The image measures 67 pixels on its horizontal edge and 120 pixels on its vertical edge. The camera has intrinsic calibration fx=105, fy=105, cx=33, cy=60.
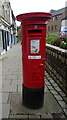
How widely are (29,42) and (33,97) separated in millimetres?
1321

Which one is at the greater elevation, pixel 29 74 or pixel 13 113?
pixel 29 74

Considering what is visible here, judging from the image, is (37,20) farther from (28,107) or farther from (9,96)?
(9,96)

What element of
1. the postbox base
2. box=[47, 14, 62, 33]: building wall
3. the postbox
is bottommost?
the postbox base

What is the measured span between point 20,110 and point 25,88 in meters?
0.55

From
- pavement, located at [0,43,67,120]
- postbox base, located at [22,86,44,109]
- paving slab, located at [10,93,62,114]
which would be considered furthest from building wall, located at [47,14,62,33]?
postbox base, located at [22,86,44,109]

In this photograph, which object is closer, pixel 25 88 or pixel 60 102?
pixel 25 88

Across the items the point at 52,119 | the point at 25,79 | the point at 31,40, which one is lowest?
the point at 52,119

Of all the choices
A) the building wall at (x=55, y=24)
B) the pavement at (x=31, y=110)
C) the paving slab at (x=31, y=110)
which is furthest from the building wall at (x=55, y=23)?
the paving slab at (x=31, y=110)

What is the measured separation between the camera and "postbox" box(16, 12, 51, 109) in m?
2.18

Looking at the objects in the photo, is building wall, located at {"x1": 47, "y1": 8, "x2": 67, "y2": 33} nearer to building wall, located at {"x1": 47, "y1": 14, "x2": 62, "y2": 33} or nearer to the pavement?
building wall, located at {"x1": 47, "y1": 14, "x2": 62, "y2": 33}

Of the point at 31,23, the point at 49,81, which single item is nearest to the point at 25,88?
the point at 31,23

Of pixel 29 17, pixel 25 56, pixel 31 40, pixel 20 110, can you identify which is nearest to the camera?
pixel 29 17

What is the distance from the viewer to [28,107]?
8.73 feet

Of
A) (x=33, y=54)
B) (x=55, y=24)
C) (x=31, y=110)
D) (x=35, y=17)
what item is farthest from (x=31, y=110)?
(x=55, y=24)
